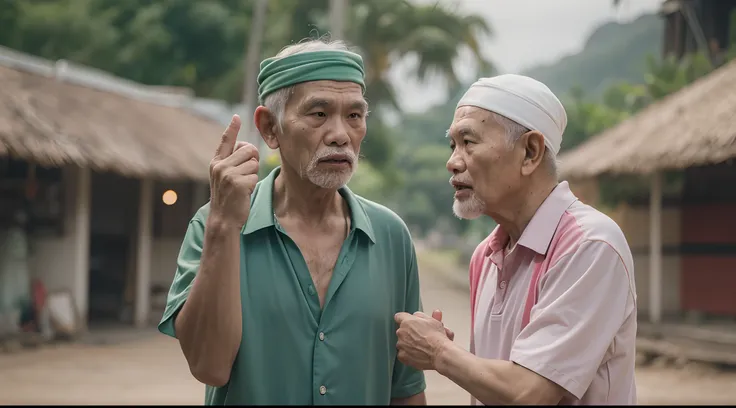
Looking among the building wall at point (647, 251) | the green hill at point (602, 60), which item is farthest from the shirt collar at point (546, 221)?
the green hill at point (602, 60)

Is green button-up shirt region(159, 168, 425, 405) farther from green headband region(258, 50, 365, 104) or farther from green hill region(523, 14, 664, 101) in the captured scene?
green hill region(523, 14, 664, 101)

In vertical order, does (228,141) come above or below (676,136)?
below

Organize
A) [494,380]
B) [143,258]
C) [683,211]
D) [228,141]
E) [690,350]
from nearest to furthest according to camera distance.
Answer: [494,380], [228,141], [690,350], [683,211], [143,258]

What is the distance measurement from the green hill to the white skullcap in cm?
6374

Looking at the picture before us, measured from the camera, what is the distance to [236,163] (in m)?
2.20

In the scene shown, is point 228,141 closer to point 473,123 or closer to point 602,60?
point 473,123

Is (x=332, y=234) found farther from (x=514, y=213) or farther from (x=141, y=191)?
(x=141, y=191)

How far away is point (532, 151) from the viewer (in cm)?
243

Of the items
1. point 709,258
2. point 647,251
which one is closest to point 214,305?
point 709,258

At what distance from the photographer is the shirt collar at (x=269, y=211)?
2467 mm

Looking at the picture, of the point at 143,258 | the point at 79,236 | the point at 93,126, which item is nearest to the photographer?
the point at 93,126

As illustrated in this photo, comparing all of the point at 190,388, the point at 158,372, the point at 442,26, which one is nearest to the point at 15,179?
the point at 158,372

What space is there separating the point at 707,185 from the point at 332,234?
10.9 meters

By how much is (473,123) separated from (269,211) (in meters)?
0.66
